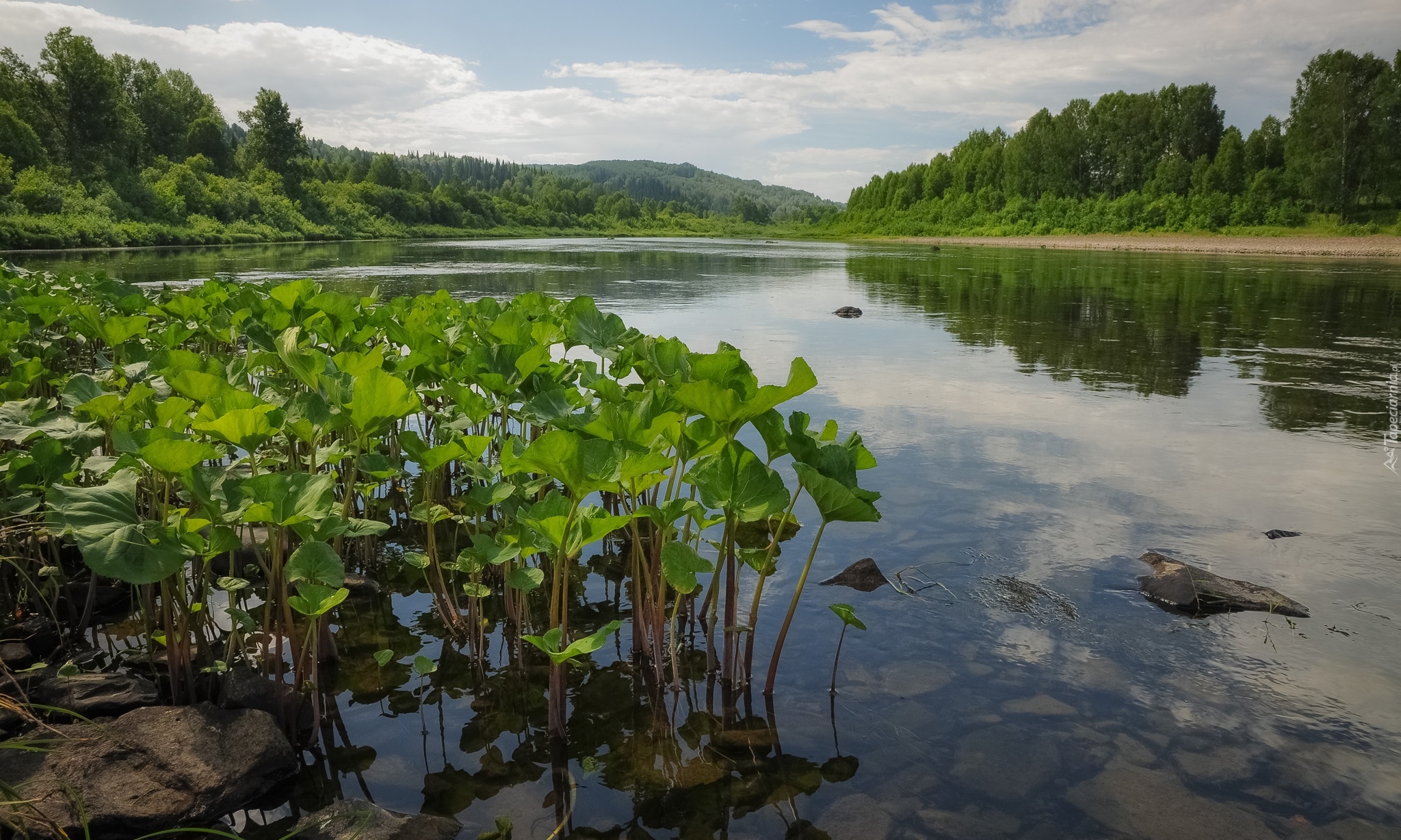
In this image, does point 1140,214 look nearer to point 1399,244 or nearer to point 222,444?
point 1399,244

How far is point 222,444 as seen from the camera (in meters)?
4.02

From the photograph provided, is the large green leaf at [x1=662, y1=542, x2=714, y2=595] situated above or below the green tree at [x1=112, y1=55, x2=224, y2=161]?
below

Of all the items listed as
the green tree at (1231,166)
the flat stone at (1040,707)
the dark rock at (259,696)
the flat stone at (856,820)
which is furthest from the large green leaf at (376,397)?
the green tree at (1231,166)

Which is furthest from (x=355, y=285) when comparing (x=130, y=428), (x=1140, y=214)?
(x=1140, y=214)

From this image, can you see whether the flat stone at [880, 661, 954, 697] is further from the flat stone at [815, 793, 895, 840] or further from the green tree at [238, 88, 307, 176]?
the green tree at [238, 88, 307, 176]

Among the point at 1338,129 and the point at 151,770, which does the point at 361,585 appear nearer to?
the point at 151,770

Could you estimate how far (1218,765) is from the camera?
9.75 ft

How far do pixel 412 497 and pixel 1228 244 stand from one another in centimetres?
5620

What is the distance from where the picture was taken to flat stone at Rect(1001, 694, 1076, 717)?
3307 millimetres

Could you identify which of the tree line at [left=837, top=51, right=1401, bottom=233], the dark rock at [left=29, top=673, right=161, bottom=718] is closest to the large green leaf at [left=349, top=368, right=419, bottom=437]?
the dark rock at [left=29, top=673, right=161, bottom=718]

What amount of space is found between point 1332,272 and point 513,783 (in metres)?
35.7

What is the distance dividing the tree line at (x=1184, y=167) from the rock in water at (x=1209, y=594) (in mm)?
59902

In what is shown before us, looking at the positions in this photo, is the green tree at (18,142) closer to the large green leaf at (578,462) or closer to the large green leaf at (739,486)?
the large green leaf at (578,462)

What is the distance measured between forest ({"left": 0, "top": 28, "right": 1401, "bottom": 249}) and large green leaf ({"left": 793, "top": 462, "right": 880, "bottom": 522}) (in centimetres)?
4439
